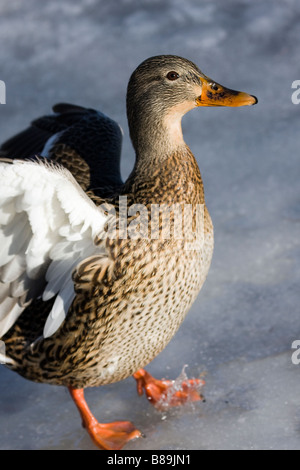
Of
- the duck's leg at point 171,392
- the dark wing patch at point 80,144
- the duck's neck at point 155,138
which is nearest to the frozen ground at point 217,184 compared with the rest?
the duck's leg at point 171,392

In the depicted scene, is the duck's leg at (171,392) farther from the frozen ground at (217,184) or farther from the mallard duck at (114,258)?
the mallard duck at (114,258)

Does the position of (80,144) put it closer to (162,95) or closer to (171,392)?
(162,95)

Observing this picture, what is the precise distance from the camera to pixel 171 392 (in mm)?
3141

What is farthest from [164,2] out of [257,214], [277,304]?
[277,304]

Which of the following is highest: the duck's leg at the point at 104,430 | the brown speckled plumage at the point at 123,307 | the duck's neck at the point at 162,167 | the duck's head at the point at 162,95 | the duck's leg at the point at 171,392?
the duck's head at the point at 162,95

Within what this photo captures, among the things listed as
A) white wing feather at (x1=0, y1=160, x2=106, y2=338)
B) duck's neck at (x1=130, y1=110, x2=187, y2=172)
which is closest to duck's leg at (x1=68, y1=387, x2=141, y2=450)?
white wing feather at (x1=0, y1=160, x2=106, y2=338)

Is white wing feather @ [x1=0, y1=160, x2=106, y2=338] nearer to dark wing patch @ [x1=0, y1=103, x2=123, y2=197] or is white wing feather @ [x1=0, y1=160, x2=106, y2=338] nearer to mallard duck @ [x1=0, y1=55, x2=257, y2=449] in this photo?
mallard duck @ [x1=0, y1=55, x2=257, y2=449]

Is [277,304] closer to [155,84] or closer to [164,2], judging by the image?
[155,84]

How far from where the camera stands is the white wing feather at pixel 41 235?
92.0 inches

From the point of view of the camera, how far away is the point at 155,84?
275cm

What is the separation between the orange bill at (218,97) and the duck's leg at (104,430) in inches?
50.5

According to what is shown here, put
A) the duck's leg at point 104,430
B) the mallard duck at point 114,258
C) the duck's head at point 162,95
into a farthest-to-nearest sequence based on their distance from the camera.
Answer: the duck's leg at point 104,430 → the duck's head at point 162,95 → the mallard duck at point 114,258

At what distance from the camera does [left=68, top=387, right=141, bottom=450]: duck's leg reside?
2910mm

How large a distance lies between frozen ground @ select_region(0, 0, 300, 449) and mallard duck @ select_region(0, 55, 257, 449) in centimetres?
30
